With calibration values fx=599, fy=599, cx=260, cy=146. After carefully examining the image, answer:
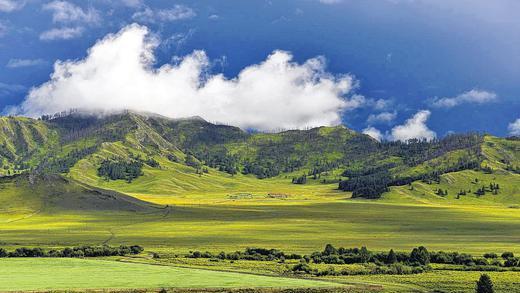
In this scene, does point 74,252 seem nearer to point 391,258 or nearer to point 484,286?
point 391,258

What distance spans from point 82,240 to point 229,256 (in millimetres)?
59974

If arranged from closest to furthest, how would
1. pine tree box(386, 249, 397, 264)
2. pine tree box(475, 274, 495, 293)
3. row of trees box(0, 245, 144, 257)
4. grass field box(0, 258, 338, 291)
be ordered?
pine tree box(475, 274, 495, 293) < grass field box(0, 258, 338, 291) < pine tree box(386, 249, 397, 264) < row of trees box(0, 245, 144, 257)

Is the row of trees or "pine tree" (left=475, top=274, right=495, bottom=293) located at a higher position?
"pine tree" (left=475, top=274, right=495, bottom=293)

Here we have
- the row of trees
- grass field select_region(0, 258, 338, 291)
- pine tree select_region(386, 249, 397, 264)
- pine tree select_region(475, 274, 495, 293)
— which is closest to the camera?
pine tree select_region(475, 274, 495, 293)

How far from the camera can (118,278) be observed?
9625cm

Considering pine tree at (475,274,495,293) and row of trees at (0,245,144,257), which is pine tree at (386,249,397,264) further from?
row of trees at (0,245,144,257)

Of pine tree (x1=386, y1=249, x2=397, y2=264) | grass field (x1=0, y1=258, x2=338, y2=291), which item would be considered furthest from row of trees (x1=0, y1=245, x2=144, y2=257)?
pine tree (x1=386, y1=249, x2=397, y2=264)

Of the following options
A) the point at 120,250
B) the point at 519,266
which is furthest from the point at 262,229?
the point at 519,266

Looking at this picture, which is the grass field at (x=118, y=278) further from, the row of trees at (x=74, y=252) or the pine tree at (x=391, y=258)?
the pine tree at (x=391, y=258)

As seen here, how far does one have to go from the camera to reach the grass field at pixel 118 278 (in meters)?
88.1

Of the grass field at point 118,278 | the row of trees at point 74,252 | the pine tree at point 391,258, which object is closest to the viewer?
the grass field at point 118,278

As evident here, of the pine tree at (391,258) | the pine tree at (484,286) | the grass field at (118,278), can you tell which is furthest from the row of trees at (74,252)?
the pine tree at (484,286)

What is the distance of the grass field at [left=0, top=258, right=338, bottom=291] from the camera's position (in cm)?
8812

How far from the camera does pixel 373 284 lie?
307 ft
